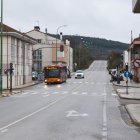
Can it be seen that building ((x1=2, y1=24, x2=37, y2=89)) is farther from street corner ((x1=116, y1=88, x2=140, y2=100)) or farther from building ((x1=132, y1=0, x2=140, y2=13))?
building ((x1=132, y1=0, x2=140, y2=13))

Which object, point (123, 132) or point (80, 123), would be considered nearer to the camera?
point (123, 132)

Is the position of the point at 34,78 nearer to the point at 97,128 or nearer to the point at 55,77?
the point at 55,77

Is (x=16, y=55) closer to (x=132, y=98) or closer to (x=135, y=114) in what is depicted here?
(x=132, y=98)

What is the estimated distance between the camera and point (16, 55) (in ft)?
255

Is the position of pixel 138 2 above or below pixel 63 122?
above

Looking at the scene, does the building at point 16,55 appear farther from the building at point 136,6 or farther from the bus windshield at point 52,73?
the building at point 136,6

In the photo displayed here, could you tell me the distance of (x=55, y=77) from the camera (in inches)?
3184

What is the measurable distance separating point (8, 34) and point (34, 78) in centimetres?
3139

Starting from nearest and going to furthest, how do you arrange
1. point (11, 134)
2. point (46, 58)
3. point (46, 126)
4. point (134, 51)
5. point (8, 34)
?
point (11, 134) < point (46, 126) < point (8, 34) < point (134, 51) < point (46, 58)

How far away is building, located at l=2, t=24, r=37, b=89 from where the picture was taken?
237 feet

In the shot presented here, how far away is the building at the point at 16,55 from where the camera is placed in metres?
72.3

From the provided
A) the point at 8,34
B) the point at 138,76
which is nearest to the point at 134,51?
the point at 138,76

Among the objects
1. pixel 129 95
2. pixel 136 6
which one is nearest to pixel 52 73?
pixel 129 95

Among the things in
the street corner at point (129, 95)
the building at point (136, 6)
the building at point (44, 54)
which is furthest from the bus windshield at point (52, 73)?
the building at point (44, 54)
